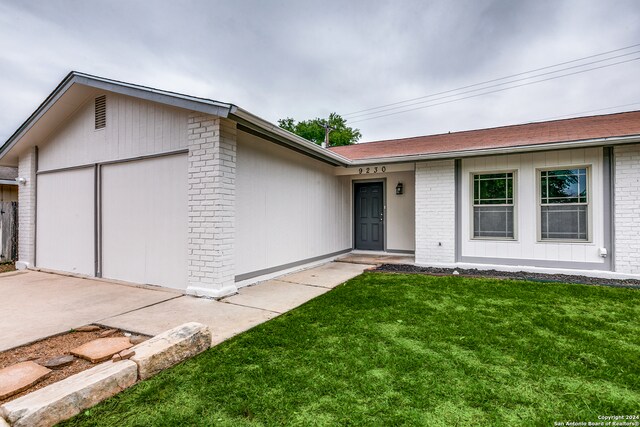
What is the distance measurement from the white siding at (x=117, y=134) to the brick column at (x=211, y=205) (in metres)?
0.46

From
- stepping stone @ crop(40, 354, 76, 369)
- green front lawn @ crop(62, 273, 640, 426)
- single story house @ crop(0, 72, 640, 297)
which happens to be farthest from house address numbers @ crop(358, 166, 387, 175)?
stepping stone @ crop(40, 354, 76, 369)

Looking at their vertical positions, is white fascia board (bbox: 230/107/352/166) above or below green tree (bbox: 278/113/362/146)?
below

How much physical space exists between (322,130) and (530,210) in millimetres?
24834

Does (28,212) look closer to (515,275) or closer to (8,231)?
(8,231)

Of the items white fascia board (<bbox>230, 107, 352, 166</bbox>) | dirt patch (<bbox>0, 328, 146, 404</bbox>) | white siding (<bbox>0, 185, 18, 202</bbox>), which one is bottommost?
dirt patch (<bbox>0, 328, 146, 404</bbox>)

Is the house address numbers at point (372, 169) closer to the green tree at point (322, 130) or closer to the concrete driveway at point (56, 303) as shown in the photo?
the concrete driveway at point (56, 303)

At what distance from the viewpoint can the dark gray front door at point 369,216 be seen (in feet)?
28.9

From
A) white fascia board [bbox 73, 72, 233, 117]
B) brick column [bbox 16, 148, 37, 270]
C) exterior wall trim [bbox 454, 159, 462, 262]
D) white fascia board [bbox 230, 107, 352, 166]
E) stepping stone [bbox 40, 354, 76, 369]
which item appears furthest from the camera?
brick column [bbox 16, 148, 37, 270]

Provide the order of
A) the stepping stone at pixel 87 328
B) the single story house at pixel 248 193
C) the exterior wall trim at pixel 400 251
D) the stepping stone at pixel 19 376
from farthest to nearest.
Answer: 1. the exterior wall trim at pixel 400 251
2. the single story house at pixel 248 193
3. the stepping stone at pixel 87 328
4. the stepping stone at pixel 19 376

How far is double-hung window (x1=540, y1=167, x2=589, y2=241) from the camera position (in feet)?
19.4

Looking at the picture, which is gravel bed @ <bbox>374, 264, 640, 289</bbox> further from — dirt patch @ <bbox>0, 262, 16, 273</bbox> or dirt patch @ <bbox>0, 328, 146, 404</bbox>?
dirt patch @ <bbox>0, 262, 16, 273</bbox>

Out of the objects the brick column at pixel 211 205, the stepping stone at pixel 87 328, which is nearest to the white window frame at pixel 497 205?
the brick column at pixel 211 205

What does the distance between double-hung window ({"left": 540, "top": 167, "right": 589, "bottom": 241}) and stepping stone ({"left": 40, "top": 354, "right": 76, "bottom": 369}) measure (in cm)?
754

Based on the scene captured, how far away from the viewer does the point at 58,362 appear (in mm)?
2449
